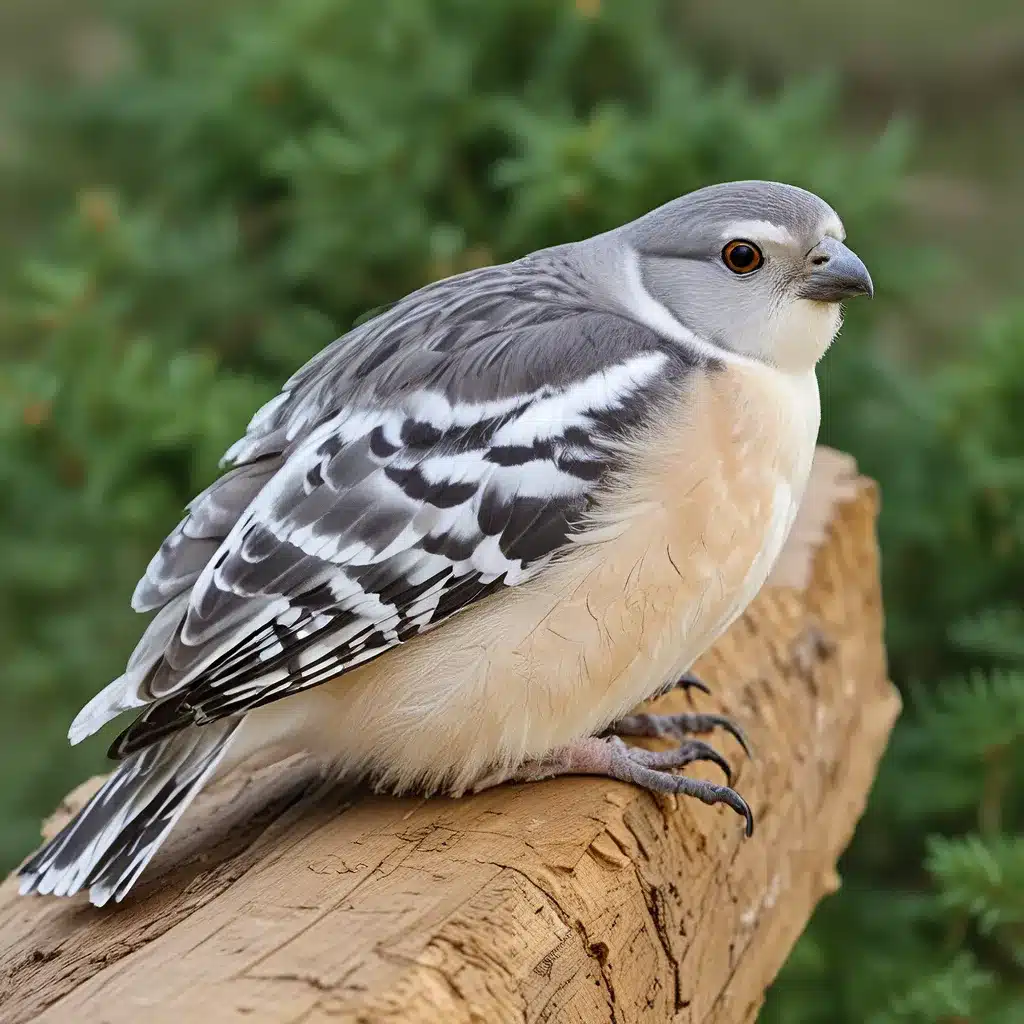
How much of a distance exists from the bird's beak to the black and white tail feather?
0.88ft

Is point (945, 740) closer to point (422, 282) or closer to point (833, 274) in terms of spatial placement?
point (833, 274)

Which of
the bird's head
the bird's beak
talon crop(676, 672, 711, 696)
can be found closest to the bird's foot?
talon crop(676, 672, 711, 696)

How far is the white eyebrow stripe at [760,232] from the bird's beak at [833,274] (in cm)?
6

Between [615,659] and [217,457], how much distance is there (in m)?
2.15

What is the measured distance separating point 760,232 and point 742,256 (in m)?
0.06

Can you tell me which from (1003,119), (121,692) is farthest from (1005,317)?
(1003,119)

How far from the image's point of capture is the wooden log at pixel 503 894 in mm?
1935

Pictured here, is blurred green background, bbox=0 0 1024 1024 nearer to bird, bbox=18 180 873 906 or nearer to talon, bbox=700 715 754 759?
talon, bbox=700 715 754 759

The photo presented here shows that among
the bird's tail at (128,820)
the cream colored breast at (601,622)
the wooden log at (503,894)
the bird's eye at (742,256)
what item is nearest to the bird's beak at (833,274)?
the bird's eye at (742,256)

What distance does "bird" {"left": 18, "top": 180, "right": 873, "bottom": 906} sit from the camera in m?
2.51

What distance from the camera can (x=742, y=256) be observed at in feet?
8.95

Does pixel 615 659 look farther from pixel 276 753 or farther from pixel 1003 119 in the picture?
pixel 1003 119

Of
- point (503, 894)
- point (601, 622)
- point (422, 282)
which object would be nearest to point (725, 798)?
point (601, 622)

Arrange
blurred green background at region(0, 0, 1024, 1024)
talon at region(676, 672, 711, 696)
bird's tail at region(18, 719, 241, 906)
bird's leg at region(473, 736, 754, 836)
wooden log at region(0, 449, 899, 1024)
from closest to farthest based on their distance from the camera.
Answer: wooden log at region(0, 449, 899, 1024) < bird's tail at region(18, 719, 241, 906) < bird's leg at region(473, 736, 754, 836) < talon at region(676, 672, 711, 696) < blurred green background at region(0, 0, 1024, 1024)
